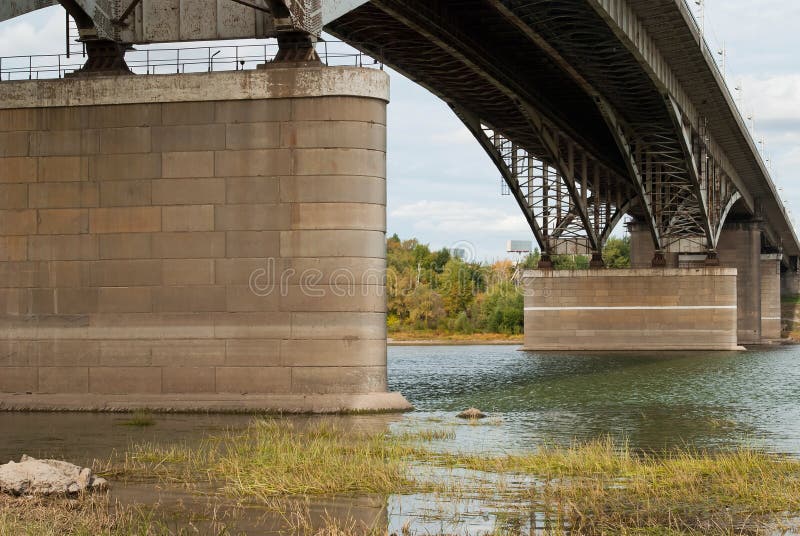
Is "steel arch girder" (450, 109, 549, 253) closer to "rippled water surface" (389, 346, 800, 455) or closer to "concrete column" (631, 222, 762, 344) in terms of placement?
"rippled water surface" (389, 346, 800, 455)

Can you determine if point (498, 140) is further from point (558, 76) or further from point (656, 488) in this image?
point (656, 488)

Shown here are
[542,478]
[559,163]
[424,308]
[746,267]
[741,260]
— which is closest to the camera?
[542,478]

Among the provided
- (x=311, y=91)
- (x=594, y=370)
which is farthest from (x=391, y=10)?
(x=594, y=370)

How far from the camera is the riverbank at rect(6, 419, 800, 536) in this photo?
1228 centimetres

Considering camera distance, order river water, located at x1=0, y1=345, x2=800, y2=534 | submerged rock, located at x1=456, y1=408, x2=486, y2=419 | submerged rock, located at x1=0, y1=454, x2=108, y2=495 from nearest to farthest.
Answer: submerged rock, located at x1=0, y1=454, x2=108, y2=495, river water, located at x1=0, y1=345, x2=800, y2=534, submerged rock, located at x1=456, y1=408, x2=486, y2=419

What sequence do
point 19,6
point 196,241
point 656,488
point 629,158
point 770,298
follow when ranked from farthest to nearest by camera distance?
point 770,298 < point 629,158 < point 19,6 < point 196,241 < point 656,488

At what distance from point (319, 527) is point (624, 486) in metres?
4.48

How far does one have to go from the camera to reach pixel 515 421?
2486cm

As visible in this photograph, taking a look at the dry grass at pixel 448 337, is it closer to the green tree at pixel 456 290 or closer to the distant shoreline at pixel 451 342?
the distant shoreline at pixel 451 342

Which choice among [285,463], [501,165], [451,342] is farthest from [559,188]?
[285,463]

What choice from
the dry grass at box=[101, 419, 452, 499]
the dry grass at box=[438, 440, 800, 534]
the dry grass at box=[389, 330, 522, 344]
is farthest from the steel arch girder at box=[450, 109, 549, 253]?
the dry grass at box=[438, 440, 800, 534]

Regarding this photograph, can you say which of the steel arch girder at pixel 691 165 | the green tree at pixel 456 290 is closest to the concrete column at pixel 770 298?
the green tree at pixel 456 290

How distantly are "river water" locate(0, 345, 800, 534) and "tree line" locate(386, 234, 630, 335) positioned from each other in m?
62.3

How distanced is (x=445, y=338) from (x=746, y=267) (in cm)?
2841
